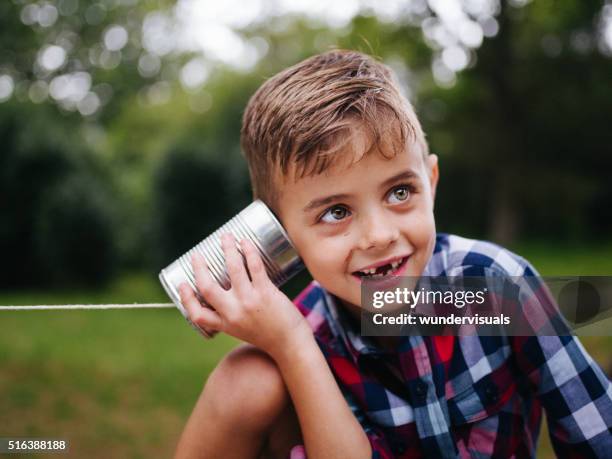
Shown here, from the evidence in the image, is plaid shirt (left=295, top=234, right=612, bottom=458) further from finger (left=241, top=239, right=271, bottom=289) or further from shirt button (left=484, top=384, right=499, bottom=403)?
finger (left=241, top=239, right=271, bottom=289)

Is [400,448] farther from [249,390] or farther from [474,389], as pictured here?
[249,390]

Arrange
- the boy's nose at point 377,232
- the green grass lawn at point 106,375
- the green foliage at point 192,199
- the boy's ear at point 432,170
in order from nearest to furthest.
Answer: the boy's nose at point 377,232, the boy's ear at point 432,170, the green grass lawn at point 106,375, the green foliage at point 192,199

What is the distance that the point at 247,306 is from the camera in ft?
4.68

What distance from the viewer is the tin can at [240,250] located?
149 centimetres

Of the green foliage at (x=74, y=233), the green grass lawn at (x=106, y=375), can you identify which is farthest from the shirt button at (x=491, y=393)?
the green foliage at (x=74, y=233)

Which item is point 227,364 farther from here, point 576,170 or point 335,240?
point 576,170

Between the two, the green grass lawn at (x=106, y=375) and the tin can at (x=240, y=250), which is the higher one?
the green grass lawn at (x=106, y=375)

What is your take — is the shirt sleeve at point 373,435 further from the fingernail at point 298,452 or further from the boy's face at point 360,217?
the boy's face at point 360,217

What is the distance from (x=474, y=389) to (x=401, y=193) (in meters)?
0.56

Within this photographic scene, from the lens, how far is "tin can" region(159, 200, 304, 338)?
4.88 feet

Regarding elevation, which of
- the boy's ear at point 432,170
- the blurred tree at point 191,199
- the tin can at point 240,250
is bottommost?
the tin can at point 240,250

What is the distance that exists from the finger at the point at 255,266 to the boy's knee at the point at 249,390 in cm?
21

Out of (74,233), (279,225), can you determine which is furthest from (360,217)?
(74,233)

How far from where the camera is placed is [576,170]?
15.6 metres
